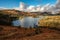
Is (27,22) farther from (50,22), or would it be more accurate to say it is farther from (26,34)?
(50,22)

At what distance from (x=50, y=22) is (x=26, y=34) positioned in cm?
101

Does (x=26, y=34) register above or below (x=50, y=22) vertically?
below

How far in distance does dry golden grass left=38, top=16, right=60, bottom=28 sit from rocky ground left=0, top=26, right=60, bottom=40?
0.61 ft

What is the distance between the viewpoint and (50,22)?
471cm

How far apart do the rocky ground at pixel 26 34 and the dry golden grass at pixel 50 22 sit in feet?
0.61

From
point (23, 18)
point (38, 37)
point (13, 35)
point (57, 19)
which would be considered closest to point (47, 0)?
point (57, 19)

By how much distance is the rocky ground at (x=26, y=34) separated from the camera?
4249 mm

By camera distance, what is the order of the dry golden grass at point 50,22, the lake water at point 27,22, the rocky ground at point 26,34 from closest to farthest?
the rocky ground at point 26,34 < the dry golden grass at point 50,22 < the lake water at point 27,22

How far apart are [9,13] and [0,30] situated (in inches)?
29.8

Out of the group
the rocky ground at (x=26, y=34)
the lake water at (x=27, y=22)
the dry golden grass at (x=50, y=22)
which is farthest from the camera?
the lake water at (x=27, y=22)

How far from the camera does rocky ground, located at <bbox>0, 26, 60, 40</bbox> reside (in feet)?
13.9

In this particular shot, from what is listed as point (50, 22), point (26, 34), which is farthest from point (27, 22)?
point (50, 22)

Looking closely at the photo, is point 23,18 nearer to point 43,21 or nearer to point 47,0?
point 43,21

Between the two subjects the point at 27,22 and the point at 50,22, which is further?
the point at 27,22
